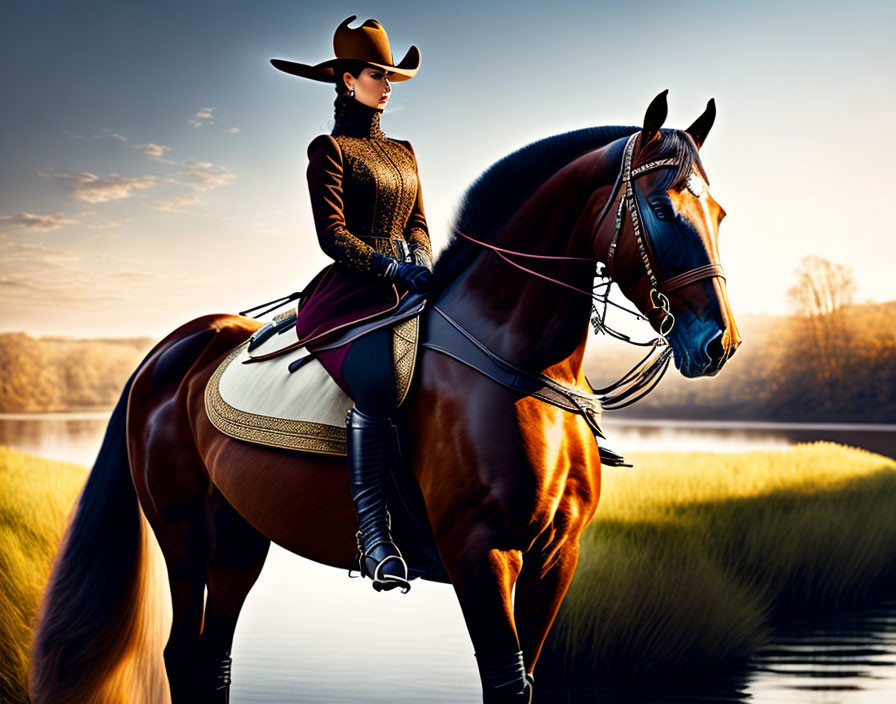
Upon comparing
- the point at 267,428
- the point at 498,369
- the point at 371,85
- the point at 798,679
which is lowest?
the point at 798,679

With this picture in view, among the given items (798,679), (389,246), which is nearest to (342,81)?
(389,246)

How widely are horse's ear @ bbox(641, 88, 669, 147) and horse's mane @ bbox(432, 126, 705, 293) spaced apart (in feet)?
0.88

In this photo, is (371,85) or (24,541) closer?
(371,85)

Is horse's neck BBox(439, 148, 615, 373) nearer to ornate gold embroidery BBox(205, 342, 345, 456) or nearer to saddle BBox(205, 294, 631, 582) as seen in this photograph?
saddle BBox(205, 294, 631, 582)

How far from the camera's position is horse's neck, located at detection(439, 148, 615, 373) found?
129 inches

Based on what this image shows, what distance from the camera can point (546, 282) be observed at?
10.9 feet

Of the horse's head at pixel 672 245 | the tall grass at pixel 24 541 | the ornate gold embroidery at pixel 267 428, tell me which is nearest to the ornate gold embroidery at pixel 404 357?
the ornate gold embroidery at pixel 267 428

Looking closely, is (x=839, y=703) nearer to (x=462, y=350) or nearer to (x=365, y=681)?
(x=365, y=681)

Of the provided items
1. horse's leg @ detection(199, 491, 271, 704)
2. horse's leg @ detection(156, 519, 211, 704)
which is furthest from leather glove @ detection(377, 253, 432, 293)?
horse's leg @ detection(156, 519, 211, 704)

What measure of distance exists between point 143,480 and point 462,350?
230cm

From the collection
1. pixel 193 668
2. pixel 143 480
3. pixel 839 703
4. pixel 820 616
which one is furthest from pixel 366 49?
pixel 820 616

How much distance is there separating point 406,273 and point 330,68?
109 cm

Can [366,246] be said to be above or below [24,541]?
above

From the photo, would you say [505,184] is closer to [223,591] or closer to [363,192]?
[363,192]
